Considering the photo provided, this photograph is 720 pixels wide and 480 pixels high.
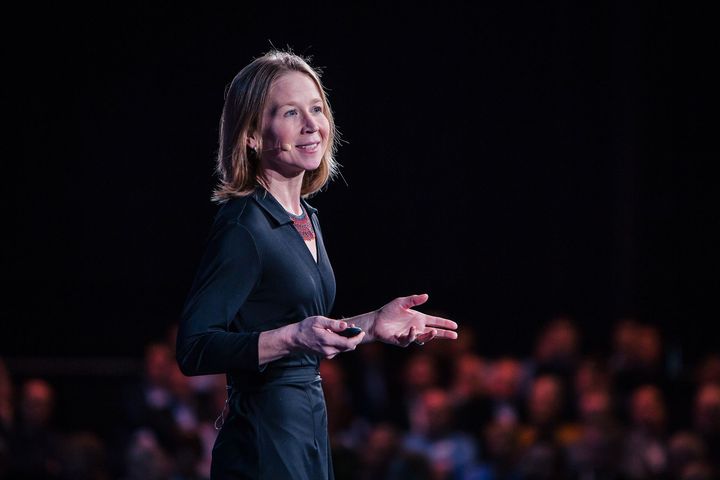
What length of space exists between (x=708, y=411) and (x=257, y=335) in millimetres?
4989

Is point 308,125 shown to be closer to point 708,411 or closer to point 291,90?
point 291,90

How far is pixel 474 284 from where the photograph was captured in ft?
30.3

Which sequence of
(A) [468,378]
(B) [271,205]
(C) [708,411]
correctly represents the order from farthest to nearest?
(A) [468,378]
(C) [708,411]
(B) [271,205]

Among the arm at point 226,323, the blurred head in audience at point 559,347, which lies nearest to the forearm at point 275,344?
the arm at point 226,323

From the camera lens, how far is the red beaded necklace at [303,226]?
6.95ft

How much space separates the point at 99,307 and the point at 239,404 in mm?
7014

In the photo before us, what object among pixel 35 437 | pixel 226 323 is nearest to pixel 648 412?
pixel 35 437

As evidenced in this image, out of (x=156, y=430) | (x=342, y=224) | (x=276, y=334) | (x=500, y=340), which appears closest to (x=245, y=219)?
(x=276, y=334)

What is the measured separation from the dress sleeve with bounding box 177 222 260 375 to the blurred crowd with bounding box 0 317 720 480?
171 inches

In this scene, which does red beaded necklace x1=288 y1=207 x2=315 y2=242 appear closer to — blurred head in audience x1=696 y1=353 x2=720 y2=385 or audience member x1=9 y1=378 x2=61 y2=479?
audience member x1=9 y1=378 x2=61 y2=479

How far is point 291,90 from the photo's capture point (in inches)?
82.0

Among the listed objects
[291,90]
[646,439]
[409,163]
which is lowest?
[646,439]

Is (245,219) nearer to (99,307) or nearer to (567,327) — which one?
(567,327)

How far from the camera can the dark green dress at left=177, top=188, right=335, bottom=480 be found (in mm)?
1873
